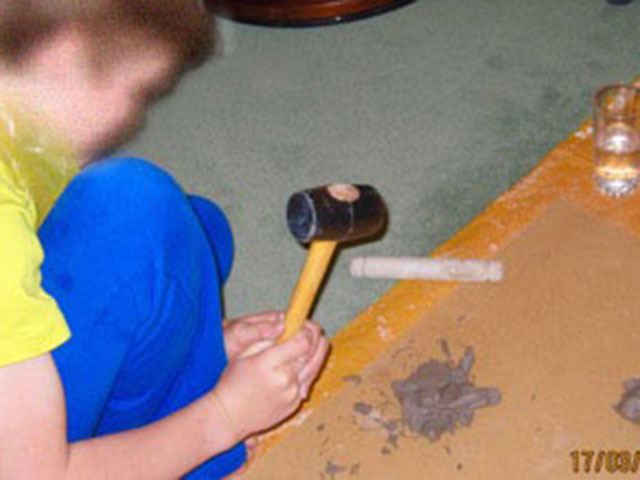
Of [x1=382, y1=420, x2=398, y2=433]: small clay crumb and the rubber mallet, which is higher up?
the rubber mallet

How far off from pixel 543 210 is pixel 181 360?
74 cm

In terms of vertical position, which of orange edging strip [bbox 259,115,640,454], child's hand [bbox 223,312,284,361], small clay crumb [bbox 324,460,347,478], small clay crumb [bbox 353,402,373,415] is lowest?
small clay crumb [bbox 324,460,347,478]

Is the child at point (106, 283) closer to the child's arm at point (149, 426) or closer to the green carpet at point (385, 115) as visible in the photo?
the child's arm at point (149, 426)

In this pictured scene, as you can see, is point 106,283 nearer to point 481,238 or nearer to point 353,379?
point 353,379

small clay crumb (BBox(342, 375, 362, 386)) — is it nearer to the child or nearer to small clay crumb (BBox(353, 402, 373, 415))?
small clay crumb (BBox(353, 402, 373, 415))

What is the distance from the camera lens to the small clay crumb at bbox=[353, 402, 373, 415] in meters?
1.36

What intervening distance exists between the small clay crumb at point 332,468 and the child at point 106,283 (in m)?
0.15

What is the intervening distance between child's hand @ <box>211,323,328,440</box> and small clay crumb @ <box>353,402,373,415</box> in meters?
0.21

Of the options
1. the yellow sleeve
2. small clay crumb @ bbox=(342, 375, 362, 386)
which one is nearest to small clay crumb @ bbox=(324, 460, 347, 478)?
small clay crumb @ bbox=(342, 375, 362, 386)

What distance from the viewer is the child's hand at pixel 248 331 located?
1327mm

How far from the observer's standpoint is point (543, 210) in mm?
1609
